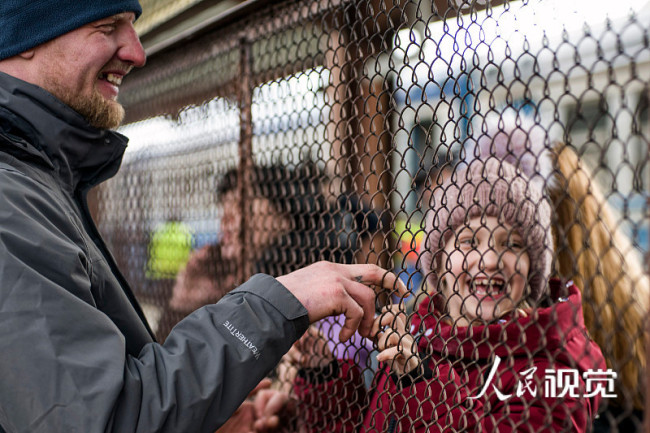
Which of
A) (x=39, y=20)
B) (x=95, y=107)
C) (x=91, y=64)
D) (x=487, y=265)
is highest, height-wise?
(x=39, y=20)

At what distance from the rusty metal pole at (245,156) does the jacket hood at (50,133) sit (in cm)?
51

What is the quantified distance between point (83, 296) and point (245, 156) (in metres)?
0.96

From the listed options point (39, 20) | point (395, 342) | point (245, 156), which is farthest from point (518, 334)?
point (39, 20)

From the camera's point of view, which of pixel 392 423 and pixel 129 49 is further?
pixel 129 49

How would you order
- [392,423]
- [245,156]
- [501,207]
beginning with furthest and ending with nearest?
[245,156], [392,423], [501,207]

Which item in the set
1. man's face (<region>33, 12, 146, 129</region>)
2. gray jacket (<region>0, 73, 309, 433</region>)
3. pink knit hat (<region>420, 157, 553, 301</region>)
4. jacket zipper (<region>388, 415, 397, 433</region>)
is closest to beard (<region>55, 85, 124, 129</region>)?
man's face (<region>33, 12, 146, 129</region>)

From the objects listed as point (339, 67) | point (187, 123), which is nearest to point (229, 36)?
point (187, 123)

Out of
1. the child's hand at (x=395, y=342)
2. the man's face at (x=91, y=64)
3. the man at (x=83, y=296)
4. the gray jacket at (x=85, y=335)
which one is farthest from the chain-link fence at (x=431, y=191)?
the man's face at (x=91, y=64)

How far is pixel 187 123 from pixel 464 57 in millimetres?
1497

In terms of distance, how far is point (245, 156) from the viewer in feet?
6.41

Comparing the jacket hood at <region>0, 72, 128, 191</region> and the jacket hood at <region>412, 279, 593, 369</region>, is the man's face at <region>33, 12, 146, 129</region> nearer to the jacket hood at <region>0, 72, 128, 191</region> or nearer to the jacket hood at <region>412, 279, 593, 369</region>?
the jacket hood at <region>0, 72, 128, 191</region>

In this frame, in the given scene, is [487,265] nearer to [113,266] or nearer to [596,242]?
[596,242]

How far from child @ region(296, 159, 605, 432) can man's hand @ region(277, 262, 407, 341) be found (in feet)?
0.27

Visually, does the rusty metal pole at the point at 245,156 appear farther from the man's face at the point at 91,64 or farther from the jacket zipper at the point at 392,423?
the jacket zipper at the point at 392,423
